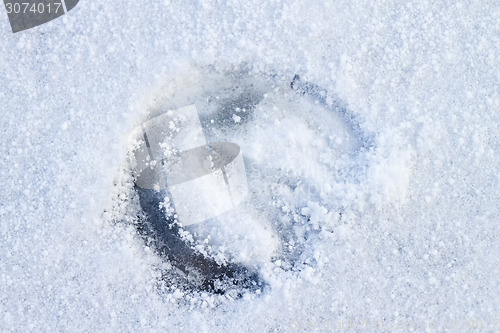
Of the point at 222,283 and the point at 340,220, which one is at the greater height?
the point at 340,220

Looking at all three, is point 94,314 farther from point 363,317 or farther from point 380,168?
point 380,168

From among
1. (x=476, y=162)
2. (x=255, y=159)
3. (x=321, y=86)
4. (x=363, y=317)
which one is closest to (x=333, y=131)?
(x=321, y=86)

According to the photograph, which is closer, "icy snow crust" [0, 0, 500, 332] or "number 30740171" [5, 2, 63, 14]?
"icy snow crust" [0, 0, 500, 332]

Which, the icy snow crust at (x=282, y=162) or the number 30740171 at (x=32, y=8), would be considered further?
the number 30740171 at (x=32, y=8)

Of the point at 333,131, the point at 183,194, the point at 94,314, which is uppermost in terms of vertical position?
the point at 333,131

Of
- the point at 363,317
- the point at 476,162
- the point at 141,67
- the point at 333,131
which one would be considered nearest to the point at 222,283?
the point at 363,317

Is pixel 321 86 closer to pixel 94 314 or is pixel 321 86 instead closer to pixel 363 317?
pixel 363 317
